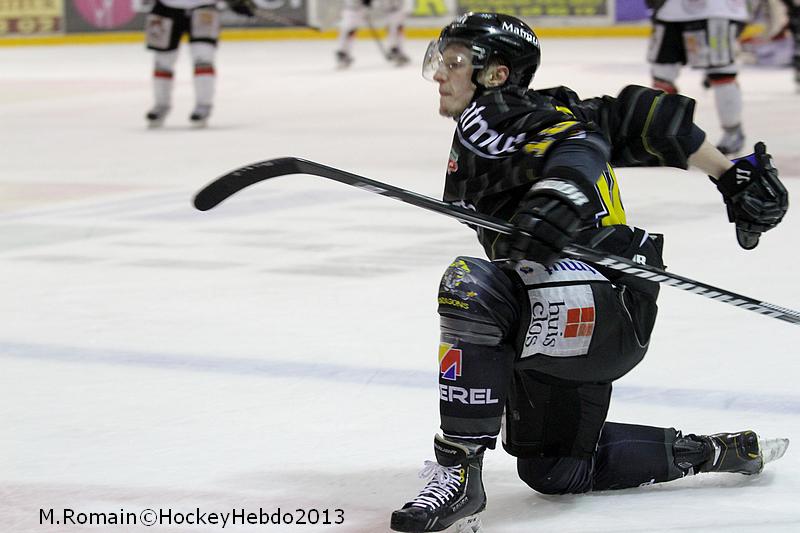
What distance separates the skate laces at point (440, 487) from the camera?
220cm

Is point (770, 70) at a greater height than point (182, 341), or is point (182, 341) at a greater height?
point (182, 341)

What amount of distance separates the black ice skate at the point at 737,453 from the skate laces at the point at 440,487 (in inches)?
19.2

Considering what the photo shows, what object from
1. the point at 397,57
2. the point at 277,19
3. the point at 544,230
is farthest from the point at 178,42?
the point at 544,230

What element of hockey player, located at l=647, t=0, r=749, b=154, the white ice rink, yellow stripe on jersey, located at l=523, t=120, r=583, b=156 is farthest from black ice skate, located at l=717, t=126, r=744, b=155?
yellow stripe on jersey, located at l=523, t=120, r=583, b=156

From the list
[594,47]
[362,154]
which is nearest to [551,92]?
[362,154]

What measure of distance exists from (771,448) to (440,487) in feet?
2.07

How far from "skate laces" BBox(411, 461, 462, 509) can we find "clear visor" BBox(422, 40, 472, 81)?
62 cm

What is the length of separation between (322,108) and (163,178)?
336cm

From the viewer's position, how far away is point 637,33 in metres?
16.1

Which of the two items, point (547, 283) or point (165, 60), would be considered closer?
point (547, 283)

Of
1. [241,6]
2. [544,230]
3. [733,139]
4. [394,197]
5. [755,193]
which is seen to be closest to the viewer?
[544,230]

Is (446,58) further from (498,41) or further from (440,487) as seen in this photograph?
(440,487)

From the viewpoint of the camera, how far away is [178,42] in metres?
9.19

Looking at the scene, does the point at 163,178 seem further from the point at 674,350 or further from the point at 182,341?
the point at 674,350
